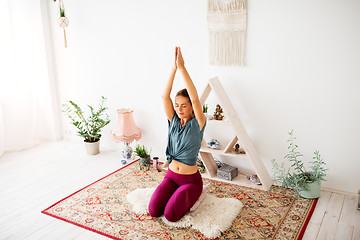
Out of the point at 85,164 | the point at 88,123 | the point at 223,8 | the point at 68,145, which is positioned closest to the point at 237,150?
the point at 223,8

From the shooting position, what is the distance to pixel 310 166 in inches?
118

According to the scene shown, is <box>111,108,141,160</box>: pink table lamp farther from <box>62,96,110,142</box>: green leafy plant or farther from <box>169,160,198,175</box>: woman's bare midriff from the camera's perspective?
<box>169,160,198,175</box>: woman's bare midriff

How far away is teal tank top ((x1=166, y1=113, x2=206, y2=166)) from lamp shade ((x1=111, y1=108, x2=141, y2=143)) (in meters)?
1.17

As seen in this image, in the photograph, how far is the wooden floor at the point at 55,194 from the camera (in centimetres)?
237

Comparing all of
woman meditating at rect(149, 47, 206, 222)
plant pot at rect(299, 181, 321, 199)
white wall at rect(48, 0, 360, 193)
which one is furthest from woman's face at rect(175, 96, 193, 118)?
plant pot at rect(299, 181, 321, 199)

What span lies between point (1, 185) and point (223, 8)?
2.81 metres

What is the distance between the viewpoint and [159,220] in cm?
250

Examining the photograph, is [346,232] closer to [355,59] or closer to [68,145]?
[355,59]

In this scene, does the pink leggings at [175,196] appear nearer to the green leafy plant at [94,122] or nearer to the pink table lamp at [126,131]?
the pink table lamp at [126,131]

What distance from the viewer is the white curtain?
4215mm

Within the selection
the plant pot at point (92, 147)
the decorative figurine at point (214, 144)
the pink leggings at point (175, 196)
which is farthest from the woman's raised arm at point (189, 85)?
the plant pot at point (92, 147)

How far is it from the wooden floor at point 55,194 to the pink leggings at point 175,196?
1.59 feet

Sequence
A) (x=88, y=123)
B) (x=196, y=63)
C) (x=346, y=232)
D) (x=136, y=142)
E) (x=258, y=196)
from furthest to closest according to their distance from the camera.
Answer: (x=88, y=123) < (x=136, y=142) < (x=196, y=63) < (x=258, y=196) < (x=346, y=232)

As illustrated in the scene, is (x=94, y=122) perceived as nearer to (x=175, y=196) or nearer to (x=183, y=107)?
(x=183, y=107)
